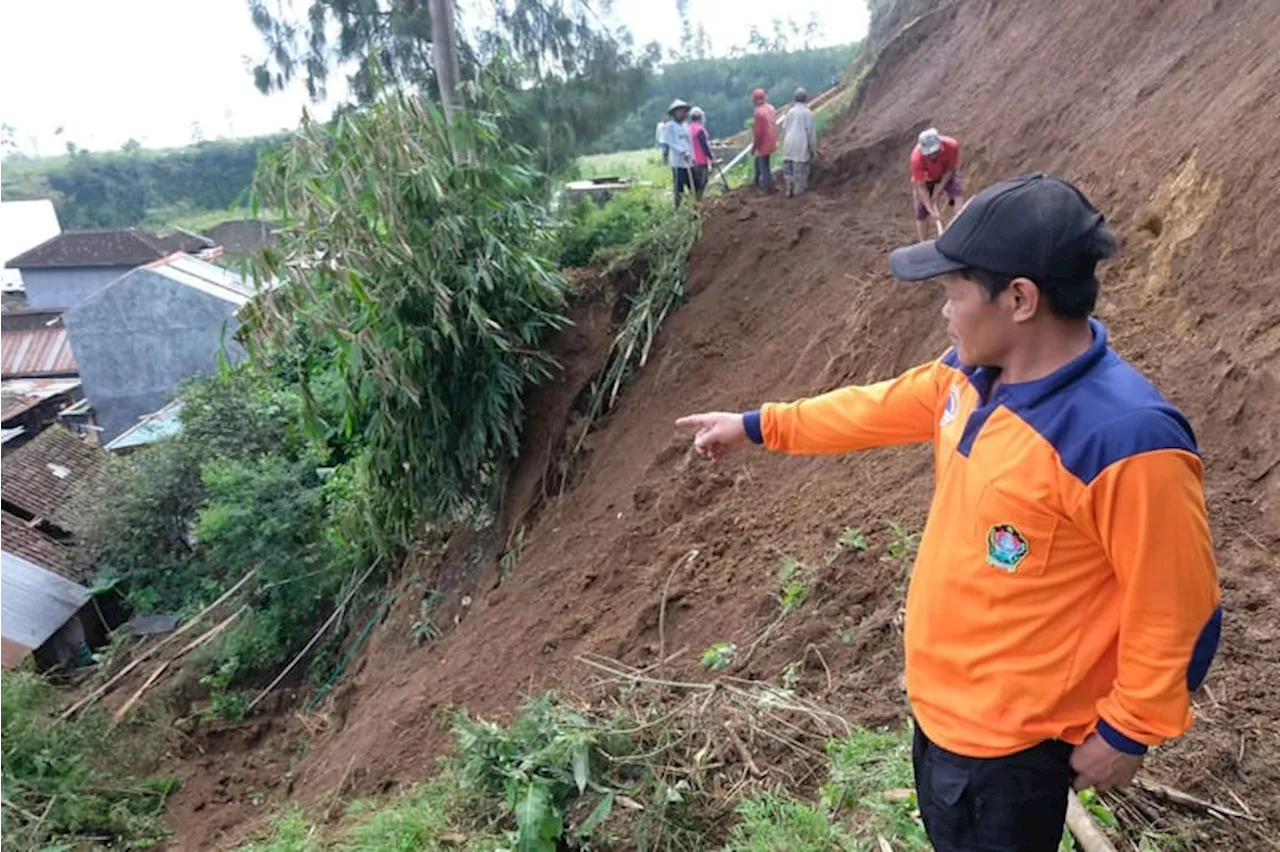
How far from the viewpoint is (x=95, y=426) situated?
77.9 ft

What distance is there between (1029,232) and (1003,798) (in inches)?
38.8

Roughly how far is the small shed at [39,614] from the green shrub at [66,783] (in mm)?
4398

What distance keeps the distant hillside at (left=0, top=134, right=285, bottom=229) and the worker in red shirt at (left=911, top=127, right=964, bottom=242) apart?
164ft

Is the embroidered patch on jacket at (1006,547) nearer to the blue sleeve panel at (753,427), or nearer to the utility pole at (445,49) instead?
the blue sleeve panel at (753,427)

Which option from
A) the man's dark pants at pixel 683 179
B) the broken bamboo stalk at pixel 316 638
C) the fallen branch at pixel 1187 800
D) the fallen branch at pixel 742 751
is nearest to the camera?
the fallen branch at pixel 1187 800

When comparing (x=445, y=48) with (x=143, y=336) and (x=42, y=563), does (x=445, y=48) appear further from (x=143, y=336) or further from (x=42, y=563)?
(x=143, y=336)

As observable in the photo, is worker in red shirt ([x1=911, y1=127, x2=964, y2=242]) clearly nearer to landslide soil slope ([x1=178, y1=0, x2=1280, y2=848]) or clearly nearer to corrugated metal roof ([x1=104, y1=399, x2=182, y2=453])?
landslide soil slope ([x1=178, y1=0, x2=1280, y2=848])

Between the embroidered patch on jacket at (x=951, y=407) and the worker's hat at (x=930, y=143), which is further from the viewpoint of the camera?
the worker's hat at (x=930, y=143)

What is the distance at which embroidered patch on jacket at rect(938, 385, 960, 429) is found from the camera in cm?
174

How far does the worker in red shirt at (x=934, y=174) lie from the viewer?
21.7 feet

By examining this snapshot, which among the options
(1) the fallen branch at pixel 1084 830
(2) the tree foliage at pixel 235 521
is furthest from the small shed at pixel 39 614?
(1) the fallen branch at pixel 1084 830

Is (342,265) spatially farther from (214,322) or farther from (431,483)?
(214,322)

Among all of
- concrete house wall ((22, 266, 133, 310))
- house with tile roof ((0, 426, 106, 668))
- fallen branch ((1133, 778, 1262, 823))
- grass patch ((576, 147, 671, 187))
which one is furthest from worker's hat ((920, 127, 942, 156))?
concrete house wall ((22, 266, 133, 310))

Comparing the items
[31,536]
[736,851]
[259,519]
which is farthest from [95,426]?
[736,851]
